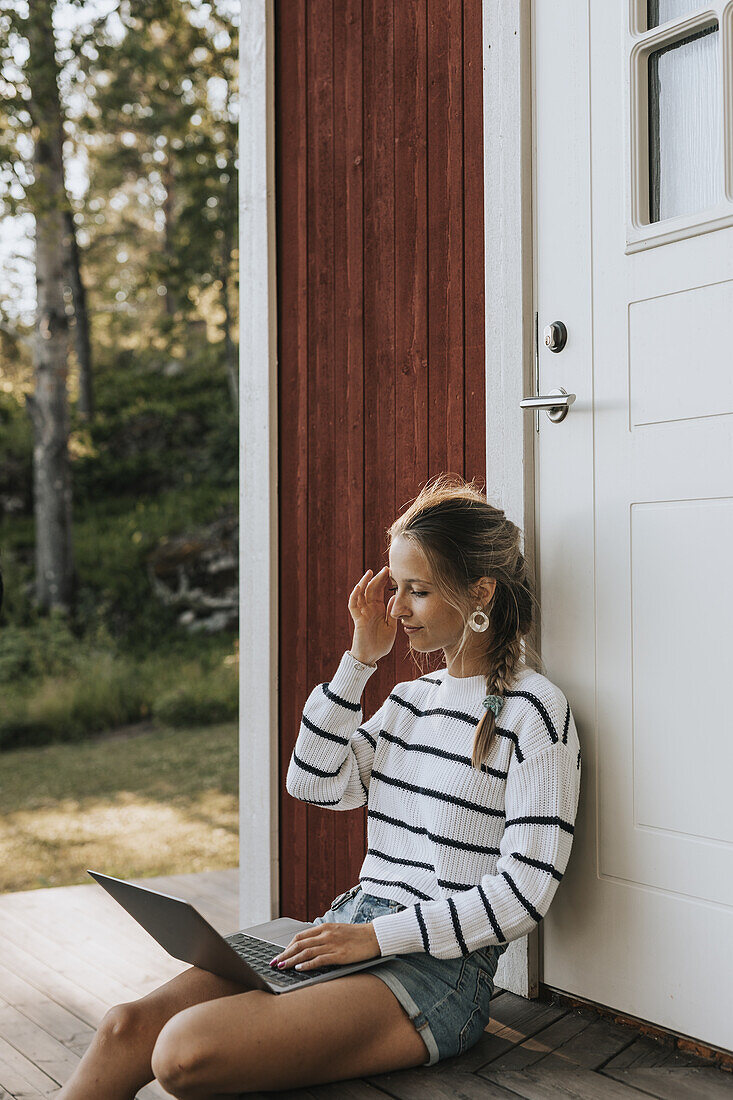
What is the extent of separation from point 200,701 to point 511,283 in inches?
257

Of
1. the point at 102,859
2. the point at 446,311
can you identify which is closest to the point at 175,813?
the point at 102,859

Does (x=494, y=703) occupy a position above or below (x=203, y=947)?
above

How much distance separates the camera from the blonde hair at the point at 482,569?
1764mm

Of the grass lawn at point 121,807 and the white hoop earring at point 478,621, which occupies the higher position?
the white hoop earring at point 478,621

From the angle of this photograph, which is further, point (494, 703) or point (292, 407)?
point (292, 407)

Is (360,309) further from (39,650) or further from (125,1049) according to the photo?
(39,650)

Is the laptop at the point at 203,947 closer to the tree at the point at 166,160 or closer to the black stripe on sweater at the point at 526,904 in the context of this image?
the black stripe on sweater at the point at 526,904

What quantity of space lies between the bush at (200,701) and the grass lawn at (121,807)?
0.10 meters

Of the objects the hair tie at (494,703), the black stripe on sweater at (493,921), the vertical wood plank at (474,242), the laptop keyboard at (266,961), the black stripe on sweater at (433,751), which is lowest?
the laptop keyboard at (266,961)

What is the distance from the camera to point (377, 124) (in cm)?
235

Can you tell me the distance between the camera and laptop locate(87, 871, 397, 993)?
1.49 meters

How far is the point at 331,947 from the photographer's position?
5.22 feet

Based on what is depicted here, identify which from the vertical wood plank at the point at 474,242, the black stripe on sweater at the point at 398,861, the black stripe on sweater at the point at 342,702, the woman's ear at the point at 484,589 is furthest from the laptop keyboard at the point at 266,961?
the vertical wood plank at the point at 474,242

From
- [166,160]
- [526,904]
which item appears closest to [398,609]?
[526,904]
